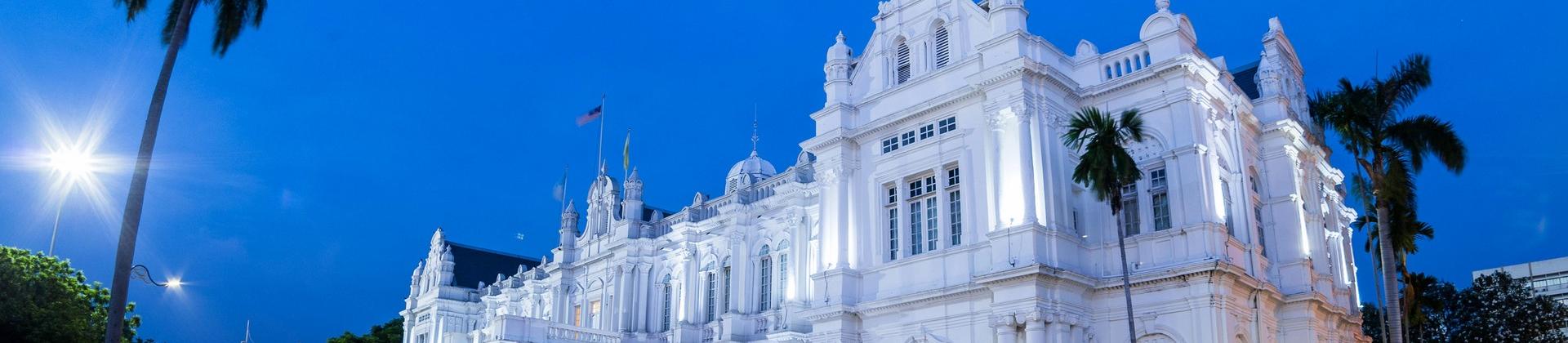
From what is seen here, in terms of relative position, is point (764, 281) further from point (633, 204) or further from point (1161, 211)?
point (1161, 211)

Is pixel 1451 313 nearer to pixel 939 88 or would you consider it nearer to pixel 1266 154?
pixel 1266 154

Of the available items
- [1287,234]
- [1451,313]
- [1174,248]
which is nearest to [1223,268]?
[1174,248]

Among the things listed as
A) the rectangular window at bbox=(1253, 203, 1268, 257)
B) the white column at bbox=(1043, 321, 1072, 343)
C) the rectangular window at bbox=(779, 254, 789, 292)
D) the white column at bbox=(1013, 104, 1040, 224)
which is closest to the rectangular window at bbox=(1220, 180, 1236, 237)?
the rectangular window at bbox=(1253, 203, 1268, 257)

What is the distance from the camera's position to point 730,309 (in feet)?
124

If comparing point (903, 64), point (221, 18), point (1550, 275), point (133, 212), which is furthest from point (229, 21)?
point (1550, 275)

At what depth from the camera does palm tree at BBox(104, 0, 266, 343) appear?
17.9 m

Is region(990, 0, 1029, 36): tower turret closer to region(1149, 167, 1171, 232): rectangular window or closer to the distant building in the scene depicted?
region(1149, 167, 1171, 232): rectangular window

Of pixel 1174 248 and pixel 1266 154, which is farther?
pixel 1266 154

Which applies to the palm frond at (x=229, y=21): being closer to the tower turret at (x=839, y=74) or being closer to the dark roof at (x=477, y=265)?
the tower turret at (x=839, y=74)

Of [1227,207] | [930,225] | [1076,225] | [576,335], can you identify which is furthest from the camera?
[576,335]

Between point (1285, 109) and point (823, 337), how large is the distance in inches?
534

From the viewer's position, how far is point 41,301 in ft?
92.5

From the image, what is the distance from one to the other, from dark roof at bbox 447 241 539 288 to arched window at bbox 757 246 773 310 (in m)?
29.0

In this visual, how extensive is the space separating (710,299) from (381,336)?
1450 inches
